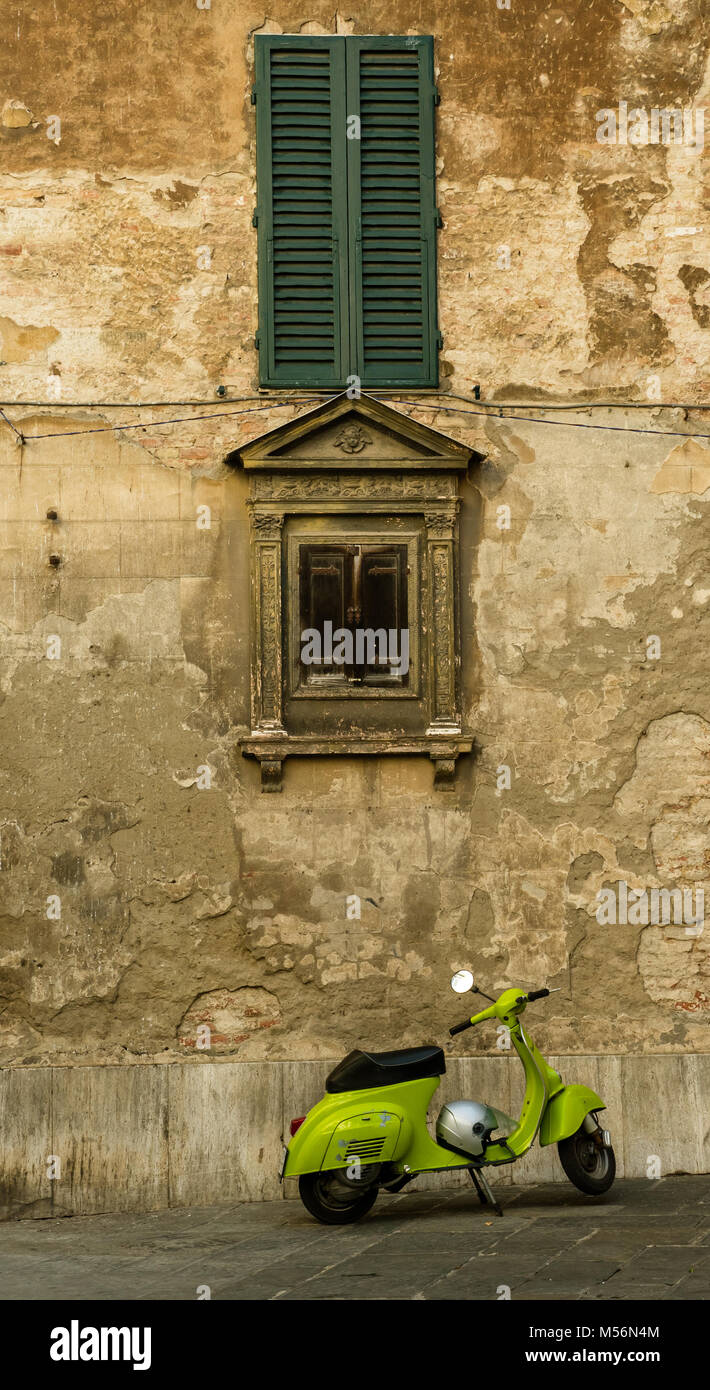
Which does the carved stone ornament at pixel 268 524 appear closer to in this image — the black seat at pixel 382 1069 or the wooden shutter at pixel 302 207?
the wooden shutter at pixel 302 207

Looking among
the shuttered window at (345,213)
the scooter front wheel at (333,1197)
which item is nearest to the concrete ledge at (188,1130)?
the scooter front wheel at (333,1197)

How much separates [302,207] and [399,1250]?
5.98m

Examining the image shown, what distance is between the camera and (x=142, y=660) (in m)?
9.40

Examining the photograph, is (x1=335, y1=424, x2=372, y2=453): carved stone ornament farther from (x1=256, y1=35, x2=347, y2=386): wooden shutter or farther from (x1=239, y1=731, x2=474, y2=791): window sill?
(x1=239, y1=731, x2=474, y2=791): window sill

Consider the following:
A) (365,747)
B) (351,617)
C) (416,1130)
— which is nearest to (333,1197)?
(416,1130)

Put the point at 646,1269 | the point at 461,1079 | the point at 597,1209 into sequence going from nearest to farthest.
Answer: the point at 646,1269
the point at 597,1209
the point at 461,1079

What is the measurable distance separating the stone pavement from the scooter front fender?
39 cm

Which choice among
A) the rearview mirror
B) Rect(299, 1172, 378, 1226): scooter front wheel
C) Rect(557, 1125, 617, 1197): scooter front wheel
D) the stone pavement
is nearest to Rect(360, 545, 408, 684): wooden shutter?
the rearview mirror

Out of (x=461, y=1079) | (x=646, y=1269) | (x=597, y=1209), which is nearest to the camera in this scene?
(x=646, y=1269)

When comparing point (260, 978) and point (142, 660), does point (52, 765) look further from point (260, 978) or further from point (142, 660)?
point (260, 978)

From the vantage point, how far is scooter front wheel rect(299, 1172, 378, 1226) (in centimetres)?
816

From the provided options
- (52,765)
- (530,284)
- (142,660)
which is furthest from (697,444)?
(52,765)

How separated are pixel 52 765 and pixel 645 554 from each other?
378cm

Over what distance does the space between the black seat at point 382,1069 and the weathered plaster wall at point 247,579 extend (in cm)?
92
